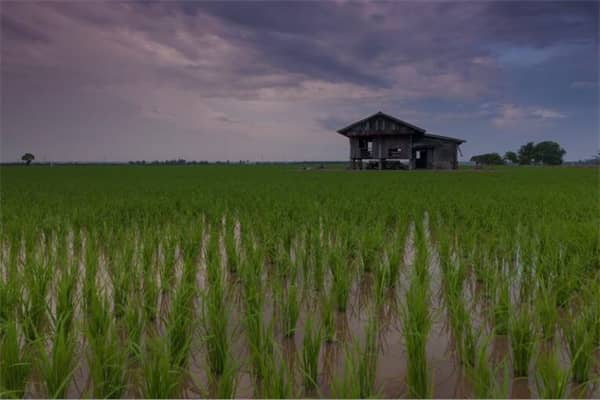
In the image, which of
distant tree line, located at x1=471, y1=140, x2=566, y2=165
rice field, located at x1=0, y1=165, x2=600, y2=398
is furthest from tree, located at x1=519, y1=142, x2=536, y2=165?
rice field, located at x1=0, y1=165, x2=600, y2=398

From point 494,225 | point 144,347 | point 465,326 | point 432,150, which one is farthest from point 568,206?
point 432,150

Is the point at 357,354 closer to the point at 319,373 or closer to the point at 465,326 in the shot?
the point at 319,373

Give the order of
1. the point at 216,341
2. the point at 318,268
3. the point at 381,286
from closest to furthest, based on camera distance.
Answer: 1. the point at 216,341
2. the point at 381,286
3. the point at 318,268

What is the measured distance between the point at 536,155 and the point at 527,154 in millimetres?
2041

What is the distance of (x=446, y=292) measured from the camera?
2982mm

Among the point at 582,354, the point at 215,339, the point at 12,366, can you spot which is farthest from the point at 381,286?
the point at 12,366

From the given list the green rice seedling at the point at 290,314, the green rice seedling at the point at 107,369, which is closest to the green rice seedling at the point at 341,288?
the green rice seedling at the point at 290,314

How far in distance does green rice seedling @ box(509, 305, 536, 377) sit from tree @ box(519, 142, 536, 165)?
10157 cm

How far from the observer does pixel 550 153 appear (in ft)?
269

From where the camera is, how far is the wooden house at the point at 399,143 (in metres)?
28.0

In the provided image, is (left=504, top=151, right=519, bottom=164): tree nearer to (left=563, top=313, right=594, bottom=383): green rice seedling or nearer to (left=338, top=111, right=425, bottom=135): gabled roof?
(left=338, top=111, right=425, bottom=135): gabled roof

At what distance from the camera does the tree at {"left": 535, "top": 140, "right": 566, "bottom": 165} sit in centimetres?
8156

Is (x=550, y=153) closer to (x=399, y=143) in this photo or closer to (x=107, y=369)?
(x=399, y=143)

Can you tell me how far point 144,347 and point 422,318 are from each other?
187 centimetres
